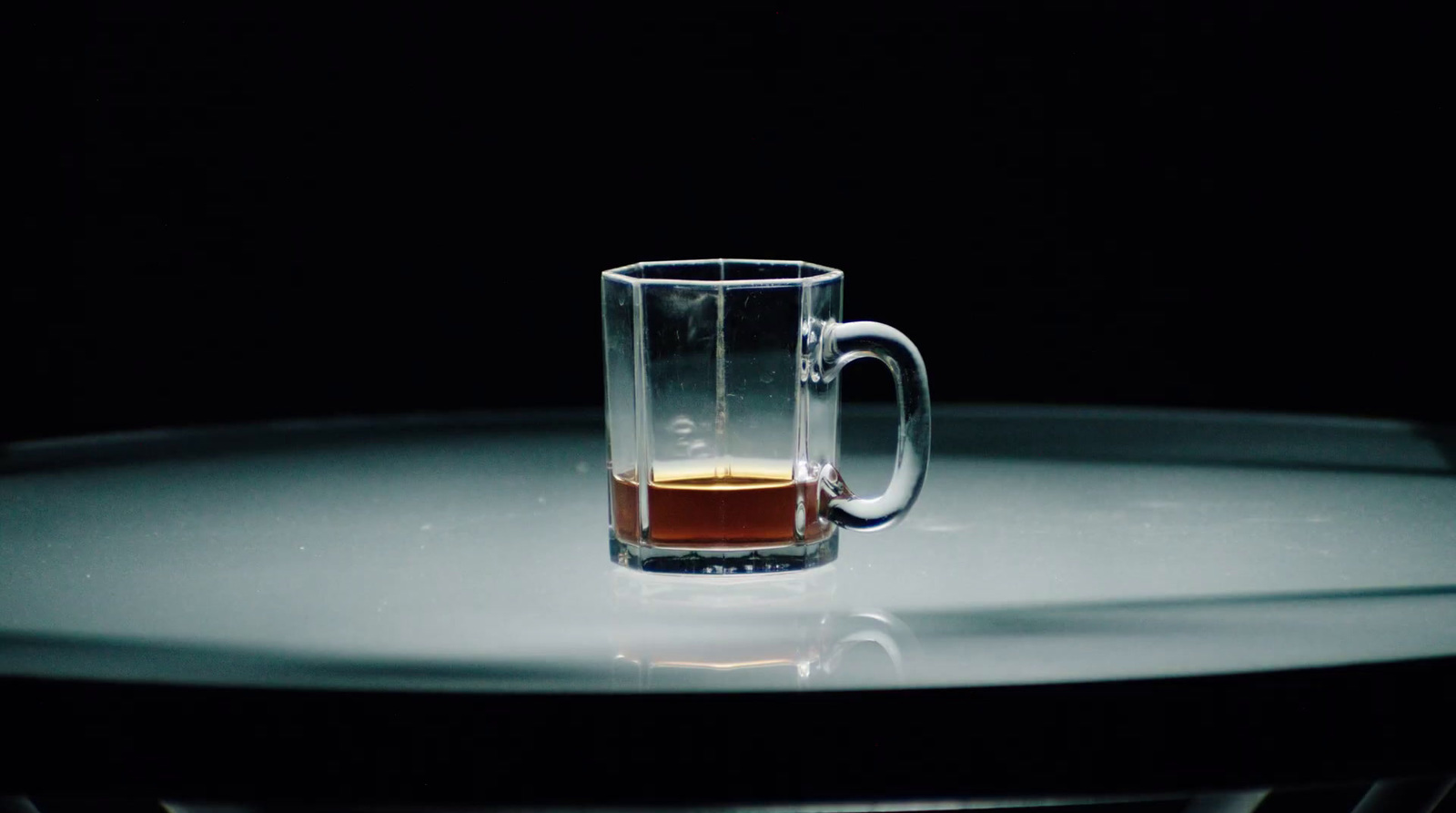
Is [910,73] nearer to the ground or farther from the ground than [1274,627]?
farther from the ground

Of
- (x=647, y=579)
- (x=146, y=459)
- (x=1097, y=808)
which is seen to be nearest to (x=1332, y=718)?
(x=647, y=579)

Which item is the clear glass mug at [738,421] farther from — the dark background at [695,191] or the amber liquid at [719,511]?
the dark background at [695,191]

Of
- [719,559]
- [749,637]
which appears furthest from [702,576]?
[749,637]

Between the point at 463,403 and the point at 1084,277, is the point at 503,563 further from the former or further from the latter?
the point at 1084,277

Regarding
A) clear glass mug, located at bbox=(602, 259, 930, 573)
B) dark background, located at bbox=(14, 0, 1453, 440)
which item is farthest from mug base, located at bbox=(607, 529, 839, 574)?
dark background, located at bbox=(14, 0, 1453, 440)

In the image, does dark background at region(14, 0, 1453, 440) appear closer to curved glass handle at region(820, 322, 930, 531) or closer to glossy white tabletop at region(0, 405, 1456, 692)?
glossy white tabletop at region(0, 405, 1456, 692)

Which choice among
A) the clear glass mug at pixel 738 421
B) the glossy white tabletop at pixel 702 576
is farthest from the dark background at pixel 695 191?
the clear glass mug at pixel 738 421

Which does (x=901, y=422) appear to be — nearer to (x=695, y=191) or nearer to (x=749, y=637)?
(x=749, y=637)

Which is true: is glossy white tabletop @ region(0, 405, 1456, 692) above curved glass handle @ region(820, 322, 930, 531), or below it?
below
